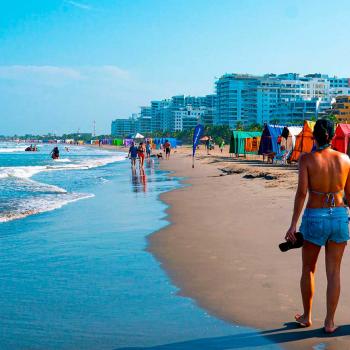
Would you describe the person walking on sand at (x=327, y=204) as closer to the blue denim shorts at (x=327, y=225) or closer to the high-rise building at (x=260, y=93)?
the blue denim shorts at (x=327, y=225)

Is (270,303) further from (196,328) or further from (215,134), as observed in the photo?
(215,134)

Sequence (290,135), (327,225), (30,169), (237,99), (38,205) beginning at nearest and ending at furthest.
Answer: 1. (327,225)
2. (38,205)
3. (290,135)
4. (30,169)
5. (237,99)

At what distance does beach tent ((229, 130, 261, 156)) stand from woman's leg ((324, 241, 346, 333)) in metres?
37.2

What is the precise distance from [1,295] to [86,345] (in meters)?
1.82

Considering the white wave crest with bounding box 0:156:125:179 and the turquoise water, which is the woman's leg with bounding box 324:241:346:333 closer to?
the turquoise water

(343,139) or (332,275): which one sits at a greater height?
(343,139)

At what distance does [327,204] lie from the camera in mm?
4133

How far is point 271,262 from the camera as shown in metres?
6.43

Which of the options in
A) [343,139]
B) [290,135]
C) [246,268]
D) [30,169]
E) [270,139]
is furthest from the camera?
[30,169]

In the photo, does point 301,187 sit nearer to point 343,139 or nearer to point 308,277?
point 308,277

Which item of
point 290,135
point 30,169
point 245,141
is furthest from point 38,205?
point 245,141

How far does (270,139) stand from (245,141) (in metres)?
9.09

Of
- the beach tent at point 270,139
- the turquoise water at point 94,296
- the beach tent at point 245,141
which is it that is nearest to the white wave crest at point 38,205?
the turquoise water at point 94,296

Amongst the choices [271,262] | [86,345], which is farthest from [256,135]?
[86,345]
